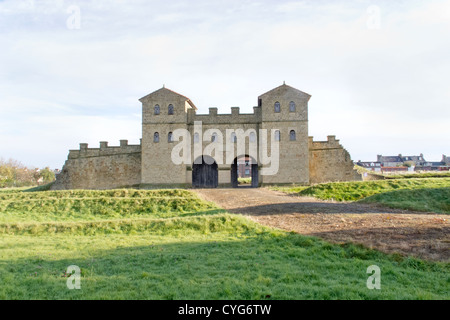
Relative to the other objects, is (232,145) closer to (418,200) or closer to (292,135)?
(292,135)

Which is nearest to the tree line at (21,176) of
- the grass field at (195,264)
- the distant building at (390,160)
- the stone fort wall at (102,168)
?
the stone fort wall at (102,168)

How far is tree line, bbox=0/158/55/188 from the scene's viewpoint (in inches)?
2275

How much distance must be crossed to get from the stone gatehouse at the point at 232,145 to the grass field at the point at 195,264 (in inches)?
819

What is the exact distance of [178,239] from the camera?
11805mm

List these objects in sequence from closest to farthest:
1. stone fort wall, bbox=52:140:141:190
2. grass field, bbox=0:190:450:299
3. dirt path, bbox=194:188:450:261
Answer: grass field, bbox=0:190:450:299, dirt path, bbox=194:188:450:261, stone fort wall, bbox=52:140:141:190

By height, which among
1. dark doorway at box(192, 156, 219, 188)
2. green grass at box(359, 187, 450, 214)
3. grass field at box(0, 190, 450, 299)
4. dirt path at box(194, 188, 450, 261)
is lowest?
grass field at box(0, 190, 450, 299)

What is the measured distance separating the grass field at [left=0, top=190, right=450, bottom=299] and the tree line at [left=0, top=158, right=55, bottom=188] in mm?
50008

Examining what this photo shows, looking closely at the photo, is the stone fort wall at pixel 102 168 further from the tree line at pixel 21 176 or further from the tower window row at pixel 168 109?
the tree line at pixel 21 176

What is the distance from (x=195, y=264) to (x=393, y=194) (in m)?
15.8

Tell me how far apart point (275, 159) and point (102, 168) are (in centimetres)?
1875

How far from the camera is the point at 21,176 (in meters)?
71.4

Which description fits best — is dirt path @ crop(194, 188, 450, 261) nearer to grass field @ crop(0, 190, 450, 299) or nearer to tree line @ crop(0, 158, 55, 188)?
grass field @ crop(0, 190, 450, 299)

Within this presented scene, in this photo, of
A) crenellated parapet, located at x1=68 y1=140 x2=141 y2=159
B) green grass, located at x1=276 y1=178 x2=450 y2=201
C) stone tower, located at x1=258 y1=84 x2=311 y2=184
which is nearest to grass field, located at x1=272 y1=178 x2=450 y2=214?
green grass, located at x1=276 y1=178 x2=450 y2=201

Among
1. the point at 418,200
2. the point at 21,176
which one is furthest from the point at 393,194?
the point at 21,176
